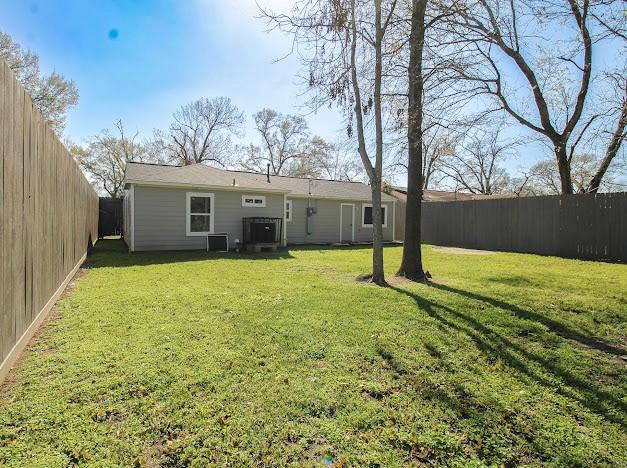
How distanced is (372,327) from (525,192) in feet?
131

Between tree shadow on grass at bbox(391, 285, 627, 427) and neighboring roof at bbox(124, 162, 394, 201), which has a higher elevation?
neighboring roof at bbox(124, 162, 394, 201)

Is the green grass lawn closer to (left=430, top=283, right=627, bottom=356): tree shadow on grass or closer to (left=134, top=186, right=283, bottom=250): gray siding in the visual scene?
(left=430, top=283, right=627, bottom=356): tree shadow on grass

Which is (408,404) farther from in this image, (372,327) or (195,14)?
(195,14)

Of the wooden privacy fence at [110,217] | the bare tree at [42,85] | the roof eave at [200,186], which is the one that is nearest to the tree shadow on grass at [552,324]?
the roof eave at [200,186]

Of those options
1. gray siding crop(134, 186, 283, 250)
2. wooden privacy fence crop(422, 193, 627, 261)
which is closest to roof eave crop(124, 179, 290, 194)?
gray siding crop(134, 186, 283, 250)

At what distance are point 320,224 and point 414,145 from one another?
8.82 m

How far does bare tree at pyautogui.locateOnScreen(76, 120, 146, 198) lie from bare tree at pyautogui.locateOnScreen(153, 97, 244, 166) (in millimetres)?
2911

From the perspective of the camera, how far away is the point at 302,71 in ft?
22.8

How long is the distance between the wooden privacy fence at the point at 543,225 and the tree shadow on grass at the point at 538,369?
914cm

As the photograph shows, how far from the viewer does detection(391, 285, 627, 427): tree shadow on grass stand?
8.31 ft

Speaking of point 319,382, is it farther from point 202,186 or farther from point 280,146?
point 280,146

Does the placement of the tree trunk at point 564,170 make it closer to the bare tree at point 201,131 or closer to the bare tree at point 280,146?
the bare tree at point 280,146

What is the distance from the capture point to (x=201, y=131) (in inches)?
1312

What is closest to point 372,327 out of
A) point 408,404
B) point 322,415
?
point 408,404
